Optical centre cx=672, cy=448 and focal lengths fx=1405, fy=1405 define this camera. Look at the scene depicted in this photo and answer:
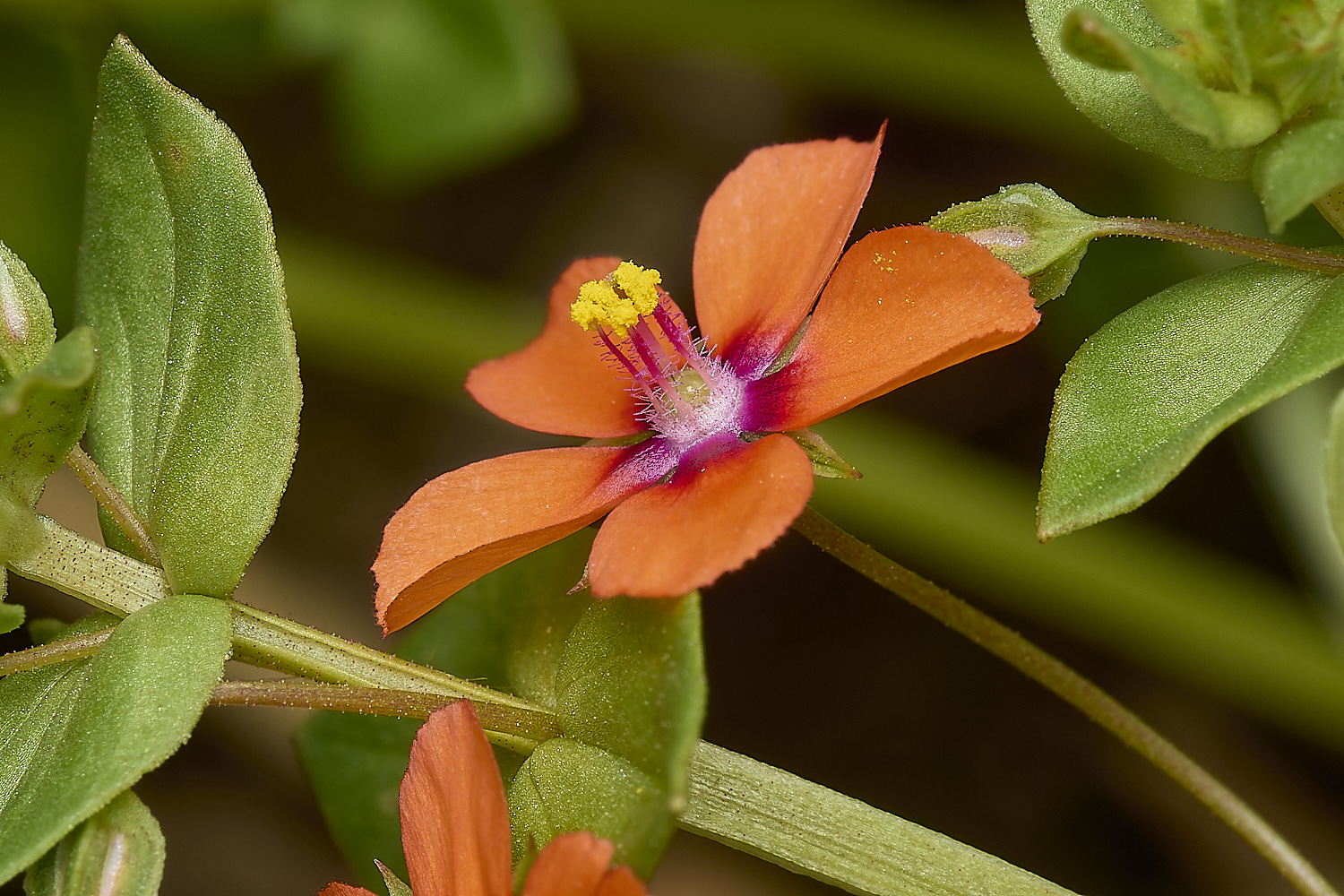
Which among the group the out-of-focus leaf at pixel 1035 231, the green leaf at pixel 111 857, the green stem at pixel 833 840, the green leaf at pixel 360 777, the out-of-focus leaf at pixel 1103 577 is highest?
the out-of-focus leaf at pixel 1035 231

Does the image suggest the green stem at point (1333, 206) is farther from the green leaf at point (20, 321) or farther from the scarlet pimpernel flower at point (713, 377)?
the green leaf at point (20, 321)

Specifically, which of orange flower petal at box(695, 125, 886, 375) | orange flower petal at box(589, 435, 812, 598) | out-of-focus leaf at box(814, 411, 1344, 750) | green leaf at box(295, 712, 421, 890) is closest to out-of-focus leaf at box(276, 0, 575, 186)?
out-of-focus leaf at box(814, 411, 1344, 750)

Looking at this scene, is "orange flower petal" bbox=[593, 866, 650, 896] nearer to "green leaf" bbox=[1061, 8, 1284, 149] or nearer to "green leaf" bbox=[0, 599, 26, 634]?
"green leaf" bbox=[0, 599, 26, 634]

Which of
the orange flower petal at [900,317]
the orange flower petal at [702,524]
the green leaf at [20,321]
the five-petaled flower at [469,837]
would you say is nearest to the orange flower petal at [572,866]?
the five-petaled flower at [469,837]

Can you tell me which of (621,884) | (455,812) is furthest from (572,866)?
(455,812)

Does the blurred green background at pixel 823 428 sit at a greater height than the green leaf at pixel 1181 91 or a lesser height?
lesser

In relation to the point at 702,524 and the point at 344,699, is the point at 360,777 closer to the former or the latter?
the point at 344,699

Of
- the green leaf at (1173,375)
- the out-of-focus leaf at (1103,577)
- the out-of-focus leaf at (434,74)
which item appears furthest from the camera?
the out-of-focus leaf at (434,74)
